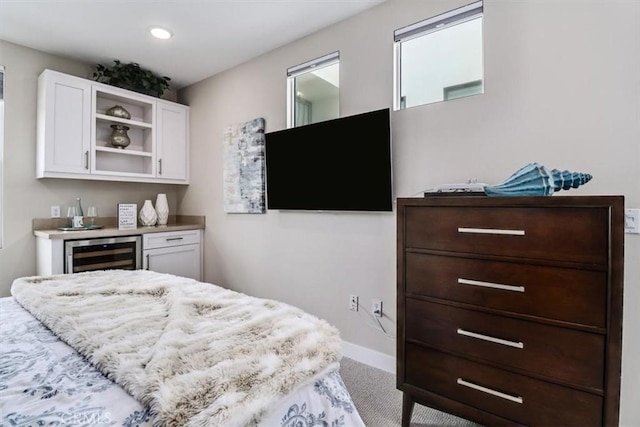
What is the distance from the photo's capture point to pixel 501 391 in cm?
138

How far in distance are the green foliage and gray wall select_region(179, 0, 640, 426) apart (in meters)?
0.69

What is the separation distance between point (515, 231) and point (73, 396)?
1.57 m

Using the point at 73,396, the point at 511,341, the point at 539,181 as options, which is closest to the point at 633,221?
the point at 539,181

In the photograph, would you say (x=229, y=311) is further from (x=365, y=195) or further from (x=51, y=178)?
(x=51, y=178)

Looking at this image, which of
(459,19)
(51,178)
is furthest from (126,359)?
(51,178)

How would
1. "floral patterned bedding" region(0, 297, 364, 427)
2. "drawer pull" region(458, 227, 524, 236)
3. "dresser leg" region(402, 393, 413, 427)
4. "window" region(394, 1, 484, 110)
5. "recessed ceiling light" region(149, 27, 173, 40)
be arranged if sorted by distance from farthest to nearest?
1. "recessed ceiling light" region(149, 27, 173, 40)
2. "window" region(394, 1, 484, 110)
3. "dresser leg" region(402, 393, 413, 427)
4. "drawer pull" region(458, 227, 524, 236)
5. "floral patterned bedding" region(0, 297, 364, 427)

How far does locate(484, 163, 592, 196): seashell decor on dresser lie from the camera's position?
4.35 ft

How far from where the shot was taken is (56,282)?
1713 millimetres

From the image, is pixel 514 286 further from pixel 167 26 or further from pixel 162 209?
pixel 162 209

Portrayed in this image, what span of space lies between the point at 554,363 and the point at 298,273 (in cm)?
195

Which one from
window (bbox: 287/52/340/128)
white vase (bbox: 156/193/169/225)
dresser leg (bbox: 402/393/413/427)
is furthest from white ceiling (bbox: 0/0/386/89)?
dresser leg (bbox: 402/393/413/427)

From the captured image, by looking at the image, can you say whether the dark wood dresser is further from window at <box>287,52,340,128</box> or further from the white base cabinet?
the white base cabinet

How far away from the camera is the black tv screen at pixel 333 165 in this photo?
7.29 ft

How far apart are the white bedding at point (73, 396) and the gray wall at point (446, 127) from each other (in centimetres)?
145
